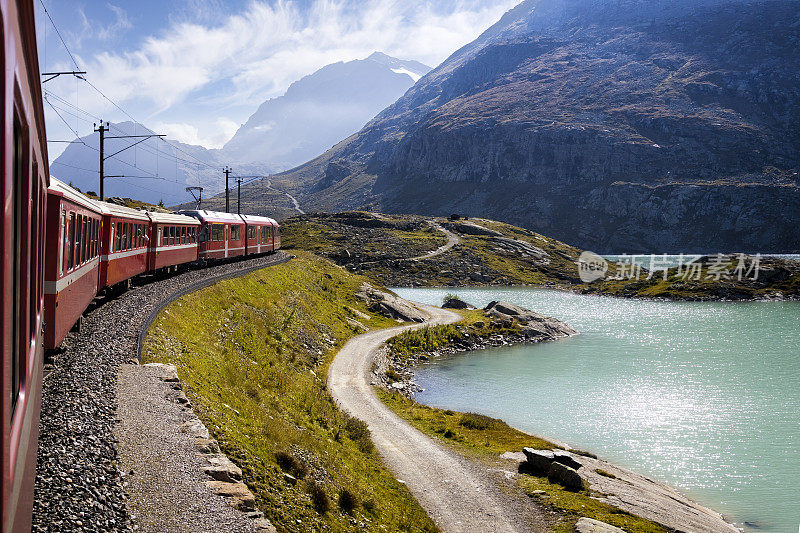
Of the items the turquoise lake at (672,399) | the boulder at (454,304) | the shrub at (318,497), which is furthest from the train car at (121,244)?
the boulder at (454,304)

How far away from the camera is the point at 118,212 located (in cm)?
2670

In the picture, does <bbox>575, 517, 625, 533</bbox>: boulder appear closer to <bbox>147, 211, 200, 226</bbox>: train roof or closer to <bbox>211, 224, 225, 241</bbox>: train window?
<bbox>147, 211, 200, 226</bbox>: train roof

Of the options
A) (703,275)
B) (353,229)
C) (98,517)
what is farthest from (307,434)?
(353,229)

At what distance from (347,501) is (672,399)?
3557cm

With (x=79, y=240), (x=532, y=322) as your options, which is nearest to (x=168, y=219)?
(x=79, y=240)

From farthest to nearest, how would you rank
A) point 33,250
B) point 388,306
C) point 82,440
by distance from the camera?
point 388,306 → point 82,440 → point 33,250

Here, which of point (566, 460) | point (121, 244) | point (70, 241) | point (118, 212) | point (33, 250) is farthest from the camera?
point (121, 244)

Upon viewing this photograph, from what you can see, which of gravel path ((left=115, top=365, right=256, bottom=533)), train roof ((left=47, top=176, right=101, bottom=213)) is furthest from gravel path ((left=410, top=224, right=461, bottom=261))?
gravel path ((left=115, top=365, right=256, bottom=533))

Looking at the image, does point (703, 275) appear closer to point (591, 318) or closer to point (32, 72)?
point (591, 318)

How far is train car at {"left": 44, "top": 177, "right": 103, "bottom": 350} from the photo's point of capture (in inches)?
556

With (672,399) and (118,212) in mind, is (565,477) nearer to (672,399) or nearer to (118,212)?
(672,399)

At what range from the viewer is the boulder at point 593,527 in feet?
63.7

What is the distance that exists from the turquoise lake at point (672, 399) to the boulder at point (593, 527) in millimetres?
9320

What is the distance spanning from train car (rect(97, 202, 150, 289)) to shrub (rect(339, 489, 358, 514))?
14.9 metres
